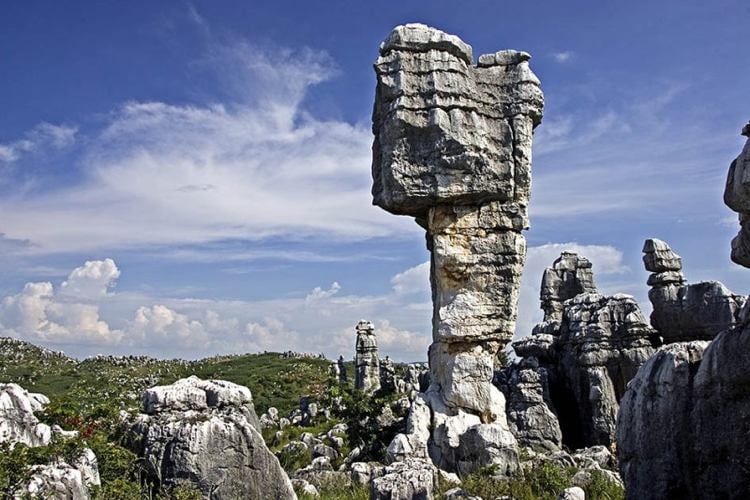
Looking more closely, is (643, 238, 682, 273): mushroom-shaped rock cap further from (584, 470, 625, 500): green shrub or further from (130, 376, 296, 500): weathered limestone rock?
(130, 376, 296, 500): weathered limestone rock

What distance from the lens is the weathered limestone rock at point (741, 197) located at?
656cm

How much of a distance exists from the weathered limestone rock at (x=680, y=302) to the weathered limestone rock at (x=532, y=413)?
494cm

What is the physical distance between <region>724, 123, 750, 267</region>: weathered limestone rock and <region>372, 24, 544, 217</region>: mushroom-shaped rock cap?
33.1 ft

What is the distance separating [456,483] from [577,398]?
409 inches

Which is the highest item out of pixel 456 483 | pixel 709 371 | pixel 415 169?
pixel 415 169

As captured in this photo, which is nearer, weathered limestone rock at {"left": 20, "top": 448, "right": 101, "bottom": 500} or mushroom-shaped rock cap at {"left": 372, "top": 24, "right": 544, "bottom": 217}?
weathered limestone rock at {"left": 20, "top": 448, "right": 101, "bottom": 500}

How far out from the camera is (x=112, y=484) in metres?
7.84

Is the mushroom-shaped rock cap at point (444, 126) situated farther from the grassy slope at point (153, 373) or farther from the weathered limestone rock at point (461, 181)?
the grassy slope at point (153, 373)

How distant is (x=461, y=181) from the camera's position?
17062 mm

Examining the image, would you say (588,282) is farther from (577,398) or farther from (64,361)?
(64,361)

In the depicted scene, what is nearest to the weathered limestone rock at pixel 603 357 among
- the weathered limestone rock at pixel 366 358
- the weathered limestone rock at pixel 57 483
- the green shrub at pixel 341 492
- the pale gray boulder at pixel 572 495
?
the green shrub at pixel 341 492

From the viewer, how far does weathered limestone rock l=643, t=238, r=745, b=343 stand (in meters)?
21.6

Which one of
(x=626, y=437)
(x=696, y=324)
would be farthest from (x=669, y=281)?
(x=626, y=437)

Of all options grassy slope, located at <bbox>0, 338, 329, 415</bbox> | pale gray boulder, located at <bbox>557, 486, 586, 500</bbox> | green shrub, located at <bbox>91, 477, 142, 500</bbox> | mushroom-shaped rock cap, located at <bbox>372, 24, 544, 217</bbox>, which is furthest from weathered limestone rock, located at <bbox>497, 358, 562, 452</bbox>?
grassy slope, located at <bbox>0, 338, 329, 415</bbox>
